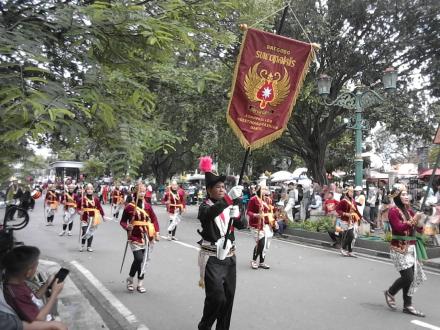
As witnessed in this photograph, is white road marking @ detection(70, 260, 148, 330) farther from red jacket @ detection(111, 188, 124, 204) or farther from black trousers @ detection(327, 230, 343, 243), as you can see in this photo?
red jacket @ detection(111, 188, 124, 204)

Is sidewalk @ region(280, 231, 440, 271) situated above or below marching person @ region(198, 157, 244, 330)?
below

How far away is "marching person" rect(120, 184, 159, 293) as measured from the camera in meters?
7.43

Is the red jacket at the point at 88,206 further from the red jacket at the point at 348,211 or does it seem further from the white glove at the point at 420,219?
the white glove at the point at 420,219

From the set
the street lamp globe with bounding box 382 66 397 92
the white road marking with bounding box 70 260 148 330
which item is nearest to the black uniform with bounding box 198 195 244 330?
the white road marking with bounding box 70 260 148 330

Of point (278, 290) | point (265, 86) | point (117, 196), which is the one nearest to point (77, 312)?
point (278, 290)

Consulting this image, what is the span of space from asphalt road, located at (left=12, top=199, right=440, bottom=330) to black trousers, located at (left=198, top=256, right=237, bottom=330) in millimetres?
981

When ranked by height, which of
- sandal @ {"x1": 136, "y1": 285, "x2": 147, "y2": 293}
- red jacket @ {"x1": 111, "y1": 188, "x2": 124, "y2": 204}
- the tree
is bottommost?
sandal @ {"x1": 136, "y1": 285, "x2": 147, "y2": 293}

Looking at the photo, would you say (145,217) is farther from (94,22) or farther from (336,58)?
(336,58)

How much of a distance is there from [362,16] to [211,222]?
50.9ft

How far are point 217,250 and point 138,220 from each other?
3.06m

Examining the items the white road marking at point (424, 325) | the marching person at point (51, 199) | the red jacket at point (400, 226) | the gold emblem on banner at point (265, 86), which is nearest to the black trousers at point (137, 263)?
the gold emblem on banner at point (265, 86)

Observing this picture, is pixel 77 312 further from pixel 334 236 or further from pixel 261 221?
pixel 334 236

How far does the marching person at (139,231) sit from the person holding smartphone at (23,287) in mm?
3777

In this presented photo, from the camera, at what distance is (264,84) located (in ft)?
17.7
